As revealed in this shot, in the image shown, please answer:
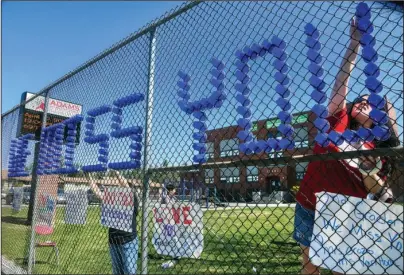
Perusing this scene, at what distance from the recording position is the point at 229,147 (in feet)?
9.88

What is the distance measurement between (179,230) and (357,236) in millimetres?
1552

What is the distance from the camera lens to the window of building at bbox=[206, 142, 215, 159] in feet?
9.87

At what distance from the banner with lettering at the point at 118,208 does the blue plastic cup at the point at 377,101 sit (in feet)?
8.17

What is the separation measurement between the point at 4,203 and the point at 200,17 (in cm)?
644

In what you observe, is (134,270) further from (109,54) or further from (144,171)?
(109,54)

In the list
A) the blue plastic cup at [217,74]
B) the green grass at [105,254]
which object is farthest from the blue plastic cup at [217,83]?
the green grass at [105,254]

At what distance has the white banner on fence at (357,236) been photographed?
6.25 feet

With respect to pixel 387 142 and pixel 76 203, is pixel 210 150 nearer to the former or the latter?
pixel 387 142

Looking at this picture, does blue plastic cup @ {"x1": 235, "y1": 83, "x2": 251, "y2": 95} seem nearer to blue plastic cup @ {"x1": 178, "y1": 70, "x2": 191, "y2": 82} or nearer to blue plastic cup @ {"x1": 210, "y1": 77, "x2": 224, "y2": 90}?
blue plastic cup @ {"x1": 210, "y1": 77, "x2": 224, "y2": 90}

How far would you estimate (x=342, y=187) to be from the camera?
2305mm

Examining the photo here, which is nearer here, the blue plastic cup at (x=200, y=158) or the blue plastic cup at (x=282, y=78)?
the blue plastic cup at (x=282, y=78)

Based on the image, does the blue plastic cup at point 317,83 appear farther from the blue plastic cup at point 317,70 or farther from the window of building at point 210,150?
the window of building at point 210,150

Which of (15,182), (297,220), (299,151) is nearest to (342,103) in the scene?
(299,151)

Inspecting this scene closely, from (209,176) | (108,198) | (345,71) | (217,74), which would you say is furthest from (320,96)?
(108,198)
